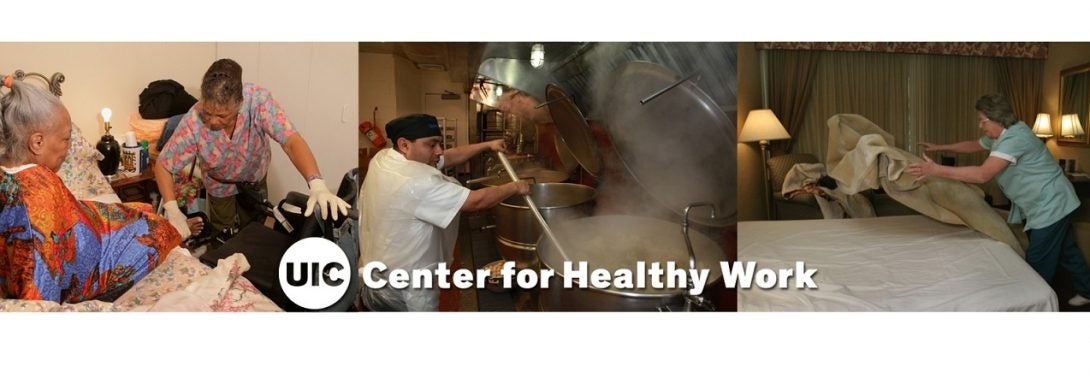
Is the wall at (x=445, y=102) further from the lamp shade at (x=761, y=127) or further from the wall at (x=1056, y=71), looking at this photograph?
the wall at (x=1056, y=71)

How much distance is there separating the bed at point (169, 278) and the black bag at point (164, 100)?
0.20 m

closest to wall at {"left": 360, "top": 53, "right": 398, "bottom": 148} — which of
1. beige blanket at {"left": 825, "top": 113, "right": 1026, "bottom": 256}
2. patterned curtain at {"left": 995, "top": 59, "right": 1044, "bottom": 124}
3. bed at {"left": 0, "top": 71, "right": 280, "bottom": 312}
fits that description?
bed at {"left": 0, "top": 71, "right": 280, "bottom": 312}

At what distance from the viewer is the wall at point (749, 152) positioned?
7.18 feet

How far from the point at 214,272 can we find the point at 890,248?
206 cm

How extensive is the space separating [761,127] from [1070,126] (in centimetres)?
91

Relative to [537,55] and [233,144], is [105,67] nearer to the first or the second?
[233,144]

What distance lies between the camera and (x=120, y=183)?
2248mm

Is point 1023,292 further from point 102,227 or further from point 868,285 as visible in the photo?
point 102,227

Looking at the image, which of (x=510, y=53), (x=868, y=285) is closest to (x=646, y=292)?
(x=868, y=285)

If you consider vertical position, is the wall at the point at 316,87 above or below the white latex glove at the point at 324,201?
above

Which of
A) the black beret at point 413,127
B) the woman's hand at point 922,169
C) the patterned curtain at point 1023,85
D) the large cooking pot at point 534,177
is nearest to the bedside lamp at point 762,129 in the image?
the woman's hand at point 922,169

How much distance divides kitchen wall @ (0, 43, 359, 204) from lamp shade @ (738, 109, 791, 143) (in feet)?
3.82

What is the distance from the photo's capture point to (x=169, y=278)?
224 cm

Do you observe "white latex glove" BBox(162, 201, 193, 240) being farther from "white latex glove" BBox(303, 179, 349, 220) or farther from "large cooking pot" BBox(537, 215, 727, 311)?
"large cooking pot" BBox(537, 215, 727, 311)
